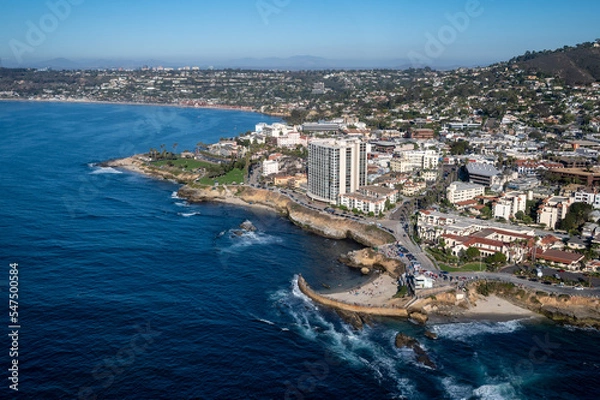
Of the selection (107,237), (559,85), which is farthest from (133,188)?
(559,85)


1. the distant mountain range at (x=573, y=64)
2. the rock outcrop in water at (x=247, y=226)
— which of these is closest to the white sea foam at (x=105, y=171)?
the rock outcrop in water at (x=247, y=226)

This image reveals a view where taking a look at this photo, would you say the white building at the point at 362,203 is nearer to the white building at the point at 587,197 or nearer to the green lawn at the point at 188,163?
the white building at the point at 587,197

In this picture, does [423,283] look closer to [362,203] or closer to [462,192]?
[362,203]

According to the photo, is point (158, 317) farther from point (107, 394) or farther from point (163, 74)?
point (163, 74)

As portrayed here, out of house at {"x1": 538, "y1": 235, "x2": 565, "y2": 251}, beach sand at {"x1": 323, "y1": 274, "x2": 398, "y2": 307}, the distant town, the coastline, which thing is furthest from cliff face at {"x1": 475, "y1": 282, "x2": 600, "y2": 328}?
the coastline

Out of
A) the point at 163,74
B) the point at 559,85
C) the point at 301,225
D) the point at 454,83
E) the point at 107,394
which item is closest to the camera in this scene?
the point at 107,394

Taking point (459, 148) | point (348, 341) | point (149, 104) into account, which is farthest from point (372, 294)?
point (149, 104)

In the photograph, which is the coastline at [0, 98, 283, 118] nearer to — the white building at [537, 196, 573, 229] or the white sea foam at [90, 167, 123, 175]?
the white sea foam at [90, 167, 123, 175]
